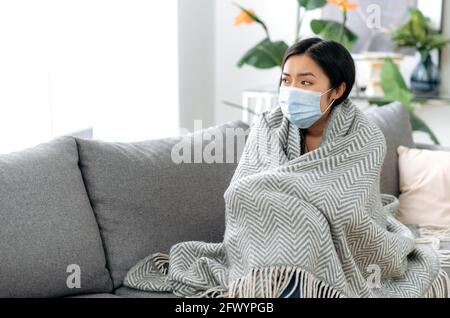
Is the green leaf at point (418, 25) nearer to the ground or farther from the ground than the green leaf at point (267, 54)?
farther from the ground

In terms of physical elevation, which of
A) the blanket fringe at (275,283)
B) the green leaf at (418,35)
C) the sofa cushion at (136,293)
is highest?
the green leaf at (418,35)

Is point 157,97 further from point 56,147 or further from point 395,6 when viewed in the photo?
point 56,147

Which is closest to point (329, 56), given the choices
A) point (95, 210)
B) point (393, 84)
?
point (95, 210)

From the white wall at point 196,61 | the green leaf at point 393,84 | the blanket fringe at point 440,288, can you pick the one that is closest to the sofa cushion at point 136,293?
the blanket fringe at point 440,288

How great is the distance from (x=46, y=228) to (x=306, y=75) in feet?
2.64

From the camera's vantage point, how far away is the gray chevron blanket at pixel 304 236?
1657 mm

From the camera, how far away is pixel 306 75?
1.88 meters

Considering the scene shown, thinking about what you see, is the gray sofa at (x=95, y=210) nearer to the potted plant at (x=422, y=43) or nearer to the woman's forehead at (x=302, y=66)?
the woman's forehead at (x=302, y=66)

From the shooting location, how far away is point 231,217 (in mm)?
1826

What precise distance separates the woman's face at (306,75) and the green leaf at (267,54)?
142 centimetres

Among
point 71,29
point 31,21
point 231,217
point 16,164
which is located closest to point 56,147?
point 16,164

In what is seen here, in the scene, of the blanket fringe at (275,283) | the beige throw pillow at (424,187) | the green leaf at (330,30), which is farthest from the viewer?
the green leaf at (330,30)

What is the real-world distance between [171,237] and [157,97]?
172 cm

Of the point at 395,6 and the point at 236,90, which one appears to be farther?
the point at 236,90
